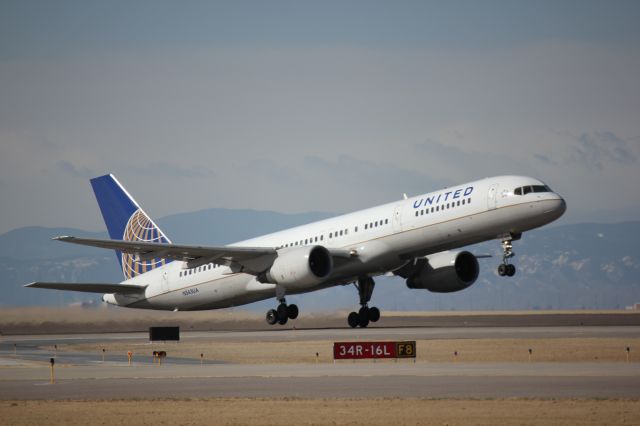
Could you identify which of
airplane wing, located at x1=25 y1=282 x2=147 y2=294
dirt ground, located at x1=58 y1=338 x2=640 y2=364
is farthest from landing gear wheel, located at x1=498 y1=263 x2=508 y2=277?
airplane wing, located at x1=25 y1=282 x2=147 y2=294

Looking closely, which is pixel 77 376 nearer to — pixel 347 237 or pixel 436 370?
pixel 436 370

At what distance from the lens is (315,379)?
35500 mm

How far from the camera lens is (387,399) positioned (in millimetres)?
29000

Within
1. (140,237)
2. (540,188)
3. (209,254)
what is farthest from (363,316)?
(540,188)

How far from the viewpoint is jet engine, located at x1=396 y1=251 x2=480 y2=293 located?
61.4m

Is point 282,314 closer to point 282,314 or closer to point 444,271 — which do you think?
point 282,314

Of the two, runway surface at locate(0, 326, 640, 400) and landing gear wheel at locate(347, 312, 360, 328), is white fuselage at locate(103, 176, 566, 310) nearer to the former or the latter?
landing gear wheel at locate(347, 312, 360, 328)

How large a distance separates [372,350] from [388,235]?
10895mm

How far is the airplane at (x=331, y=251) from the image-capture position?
50094 millimetres

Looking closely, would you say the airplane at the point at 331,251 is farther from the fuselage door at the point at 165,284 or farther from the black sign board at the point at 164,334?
the black sign board at the point at 164,334

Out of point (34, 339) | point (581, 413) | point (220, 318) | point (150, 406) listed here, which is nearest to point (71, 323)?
point (34, 339)

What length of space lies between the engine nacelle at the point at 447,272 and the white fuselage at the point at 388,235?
19.1 ft

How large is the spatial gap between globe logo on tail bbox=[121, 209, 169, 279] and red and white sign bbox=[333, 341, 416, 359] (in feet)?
77.6

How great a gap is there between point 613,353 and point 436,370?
10.6 meters
